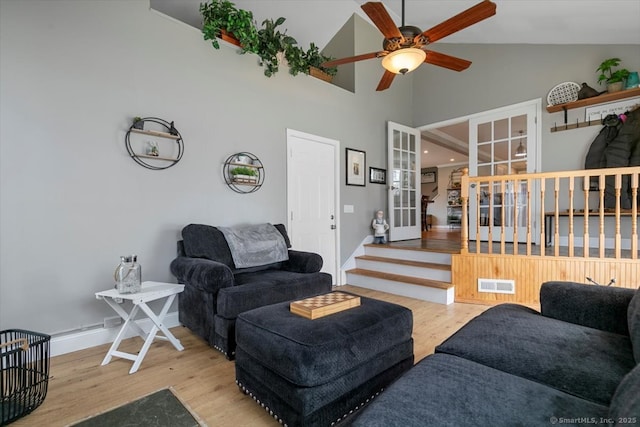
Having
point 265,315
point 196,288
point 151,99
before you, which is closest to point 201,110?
point 151,99

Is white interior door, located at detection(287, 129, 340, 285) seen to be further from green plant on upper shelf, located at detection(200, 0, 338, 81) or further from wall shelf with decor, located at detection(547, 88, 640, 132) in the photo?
wall shelf with decor, located at detection(547, 88, 640, 132)

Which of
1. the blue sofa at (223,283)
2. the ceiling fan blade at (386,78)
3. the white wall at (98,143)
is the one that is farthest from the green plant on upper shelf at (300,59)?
the blue sofa at (223,283)

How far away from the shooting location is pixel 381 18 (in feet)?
6.88

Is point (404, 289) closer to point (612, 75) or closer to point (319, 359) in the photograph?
point (319, 359)

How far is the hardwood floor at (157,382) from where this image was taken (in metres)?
1.60

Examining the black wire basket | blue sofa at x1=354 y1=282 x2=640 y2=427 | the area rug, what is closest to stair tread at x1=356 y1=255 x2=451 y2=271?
blue sofa at x1=354 y1=282 x2=640 y2=427

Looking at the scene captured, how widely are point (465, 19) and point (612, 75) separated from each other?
10.1ft

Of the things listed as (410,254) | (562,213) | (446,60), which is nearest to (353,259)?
(410,254)

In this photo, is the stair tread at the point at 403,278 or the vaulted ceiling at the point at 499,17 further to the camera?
the stair tread at the point at 403,278

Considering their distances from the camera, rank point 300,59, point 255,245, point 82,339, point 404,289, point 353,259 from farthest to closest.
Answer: point 353,259
point 404,289
point 300,59
point 255,245
point 82,339

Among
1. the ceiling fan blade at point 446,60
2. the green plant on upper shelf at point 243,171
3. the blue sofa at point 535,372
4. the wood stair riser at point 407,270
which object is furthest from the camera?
the wood stair riser at point 407,270

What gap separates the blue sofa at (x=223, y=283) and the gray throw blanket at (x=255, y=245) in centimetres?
6

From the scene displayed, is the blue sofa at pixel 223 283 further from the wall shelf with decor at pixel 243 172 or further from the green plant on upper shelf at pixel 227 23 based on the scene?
the green plant on upper shelf at pixel 227 23

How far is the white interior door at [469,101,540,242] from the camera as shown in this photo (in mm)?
4387
